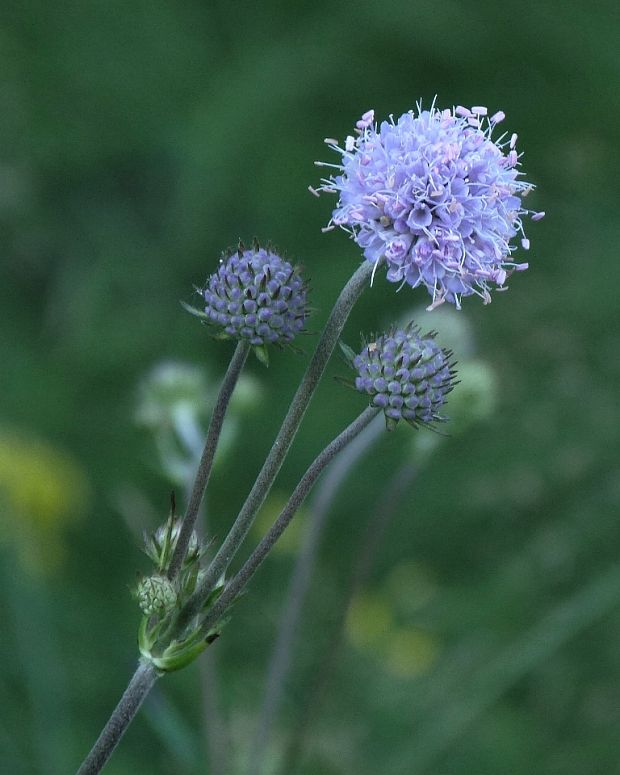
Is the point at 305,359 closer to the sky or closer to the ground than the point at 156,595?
closer to the sky

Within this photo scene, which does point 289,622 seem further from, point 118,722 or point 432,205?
point 432,205

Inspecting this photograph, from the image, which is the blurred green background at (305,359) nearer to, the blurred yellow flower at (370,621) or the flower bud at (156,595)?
the blurred yellow flower at (370,621)

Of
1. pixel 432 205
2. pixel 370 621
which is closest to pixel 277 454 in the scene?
pixel 432 205

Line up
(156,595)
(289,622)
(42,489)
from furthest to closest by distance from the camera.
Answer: (42,489) → (289,622) → (156,595)

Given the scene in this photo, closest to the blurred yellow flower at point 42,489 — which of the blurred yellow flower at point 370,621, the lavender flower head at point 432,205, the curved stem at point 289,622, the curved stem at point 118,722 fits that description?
the blurred yellow flower at point 370,621

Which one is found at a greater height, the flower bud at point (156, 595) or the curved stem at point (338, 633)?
the curved stem at point (338, 633)

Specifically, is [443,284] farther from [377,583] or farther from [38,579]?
[377,583]
